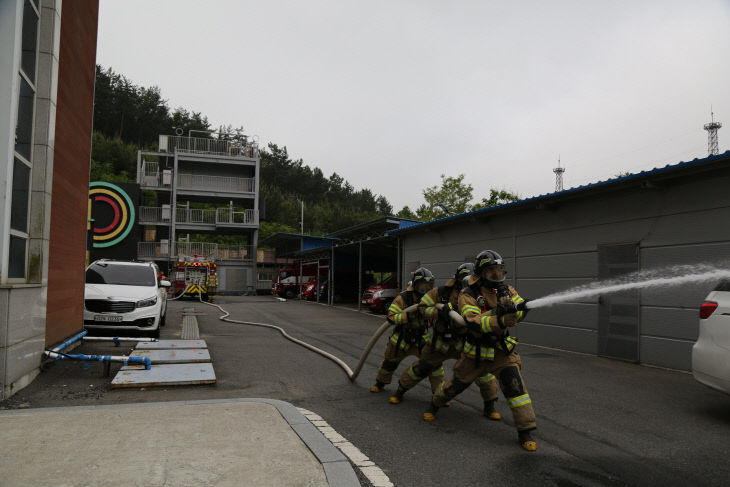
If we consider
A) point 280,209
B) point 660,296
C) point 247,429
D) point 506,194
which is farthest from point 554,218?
point 280,209

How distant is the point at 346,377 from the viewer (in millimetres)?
7652

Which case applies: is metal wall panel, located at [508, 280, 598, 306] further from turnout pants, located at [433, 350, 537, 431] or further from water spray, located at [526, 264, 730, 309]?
turnout pants, located at [433, 350, 537, 431]

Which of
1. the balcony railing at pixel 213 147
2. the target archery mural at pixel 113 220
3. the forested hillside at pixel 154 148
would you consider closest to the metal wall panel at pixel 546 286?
the target archery mural at pixel 113 220

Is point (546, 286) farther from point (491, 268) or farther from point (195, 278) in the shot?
point (195, 278)

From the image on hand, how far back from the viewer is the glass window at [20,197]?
234 inches

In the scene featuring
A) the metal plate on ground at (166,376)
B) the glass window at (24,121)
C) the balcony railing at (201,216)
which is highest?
the balcony railing at (201,216)

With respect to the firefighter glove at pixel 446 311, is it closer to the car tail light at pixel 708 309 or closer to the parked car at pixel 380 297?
the car tail light at pixel 708 309

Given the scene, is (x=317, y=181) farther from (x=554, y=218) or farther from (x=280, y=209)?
(x=554, y=218)

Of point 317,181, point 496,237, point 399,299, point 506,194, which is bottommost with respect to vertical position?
point 399,299

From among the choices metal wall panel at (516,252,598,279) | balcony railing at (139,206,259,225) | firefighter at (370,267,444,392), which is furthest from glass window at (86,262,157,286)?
balcony railing at (139,206,259,225)

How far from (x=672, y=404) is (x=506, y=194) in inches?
1694

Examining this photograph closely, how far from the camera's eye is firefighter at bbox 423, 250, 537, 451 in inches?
174

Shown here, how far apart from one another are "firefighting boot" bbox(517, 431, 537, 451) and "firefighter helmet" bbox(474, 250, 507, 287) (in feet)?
4.42

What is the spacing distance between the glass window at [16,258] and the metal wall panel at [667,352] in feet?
32.1
